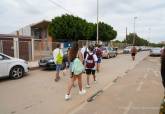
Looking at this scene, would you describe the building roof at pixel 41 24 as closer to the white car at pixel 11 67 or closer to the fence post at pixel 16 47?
the fence post at pixel 16 47

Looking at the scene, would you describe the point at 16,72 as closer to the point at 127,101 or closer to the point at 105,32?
the point at 127,101

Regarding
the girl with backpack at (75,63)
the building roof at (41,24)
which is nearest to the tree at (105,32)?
the building roof at (41,24)

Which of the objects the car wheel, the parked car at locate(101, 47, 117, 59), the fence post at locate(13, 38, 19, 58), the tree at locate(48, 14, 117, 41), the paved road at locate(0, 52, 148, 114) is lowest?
the paved road at locate(0, 52, 148, 114)

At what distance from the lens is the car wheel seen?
12321mm

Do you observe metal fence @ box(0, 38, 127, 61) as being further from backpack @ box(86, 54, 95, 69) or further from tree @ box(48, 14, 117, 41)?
tree @ box(48, 14, 117, 41)

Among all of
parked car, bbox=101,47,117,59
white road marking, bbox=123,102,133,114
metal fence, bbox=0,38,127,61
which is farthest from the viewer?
parked car, bbox=101,47,117,59

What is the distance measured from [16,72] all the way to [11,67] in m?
0.43

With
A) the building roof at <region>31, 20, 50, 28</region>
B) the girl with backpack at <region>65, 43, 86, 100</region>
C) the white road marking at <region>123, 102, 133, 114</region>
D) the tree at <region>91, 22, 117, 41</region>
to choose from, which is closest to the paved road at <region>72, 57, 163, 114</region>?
the white road marking at <region>123, 102, 133, 114</region>

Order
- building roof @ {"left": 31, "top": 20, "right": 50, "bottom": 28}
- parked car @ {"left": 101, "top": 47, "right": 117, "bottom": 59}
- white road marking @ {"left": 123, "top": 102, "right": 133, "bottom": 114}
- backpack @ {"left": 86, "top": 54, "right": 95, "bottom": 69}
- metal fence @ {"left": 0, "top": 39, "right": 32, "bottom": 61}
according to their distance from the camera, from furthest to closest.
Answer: building roof @ {"left": 31, "top": 20, "right": 50, "bottom": 28}, parked car @ {"left": 101, "top": 47, "right": 117, "bottom": 59}, metal fence @ {"left": 0, "top": 39, "right": 32, "bottom": 61}, backpack @ {"left": 86, "top": 54, "right": 95, "bottom": 69}, white road marking @ {"left": 123, "top": 102, "right": 133, "bottom": 114}

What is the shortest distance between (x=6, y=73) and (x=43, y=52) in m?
13.5

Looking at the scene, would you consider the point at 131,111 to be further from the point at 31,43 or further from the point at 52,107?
the point at 31,43

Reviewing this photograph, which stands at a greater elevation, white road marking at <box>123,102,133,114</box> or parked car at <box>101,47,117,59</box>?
parked car at <box>101,47,117,59</box>

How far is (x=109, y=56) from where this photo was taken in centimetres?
3111

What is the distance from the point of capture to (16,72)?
1254 centimetres
